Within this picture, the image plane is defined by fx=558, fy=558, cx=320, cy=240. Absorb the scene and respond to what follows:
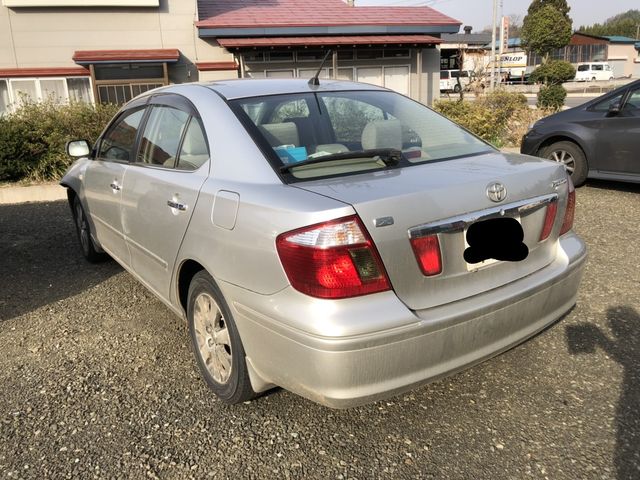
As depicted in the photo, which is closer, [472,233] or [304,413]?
[472,233]

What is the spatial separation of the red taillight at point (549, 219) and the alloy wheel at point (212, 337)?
5.18 ft

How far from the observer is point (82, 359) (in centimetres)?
341

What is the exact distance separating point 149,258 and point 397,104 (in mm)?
A: 1772

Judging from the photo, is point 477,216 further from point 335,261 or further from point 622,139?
point 622,139

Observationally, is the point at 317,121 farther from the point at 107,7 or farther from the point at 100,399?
the point at 107,7

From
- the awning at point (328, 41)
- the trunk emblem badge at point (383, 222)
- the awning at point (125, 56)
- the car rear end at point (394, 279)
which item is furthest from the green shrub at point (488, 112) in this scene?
the trunk emblem badge at point (383, 222)

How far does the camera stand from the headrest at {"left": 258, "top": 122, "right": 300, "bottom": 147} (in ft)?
8.91

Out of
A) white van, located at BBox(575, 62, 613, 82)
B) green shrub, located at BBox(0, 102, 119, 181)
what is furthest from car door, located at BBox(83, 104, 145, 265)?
white van, located at BBox(575, 62, 613, 82)

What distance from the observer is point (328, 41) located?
666 inches

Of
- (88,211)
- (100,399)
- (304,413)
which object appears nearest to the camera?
(304,413)

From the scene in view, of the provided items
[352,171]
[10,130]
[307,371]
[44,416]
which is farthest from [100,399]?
[10,130]

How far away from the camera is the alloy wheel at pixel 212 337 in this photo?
2736mm

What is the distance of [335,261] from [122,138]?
2618 millimetres

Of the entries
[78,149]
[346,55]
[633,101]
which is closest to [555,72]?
[346,55]
